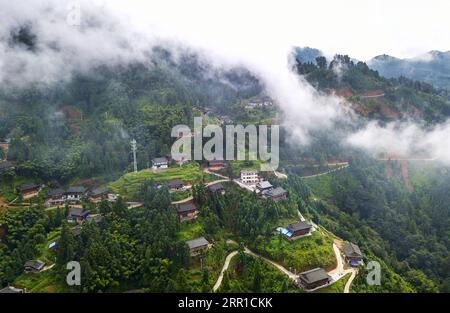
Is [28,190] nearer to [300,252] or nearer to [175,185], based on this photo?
[175,185]

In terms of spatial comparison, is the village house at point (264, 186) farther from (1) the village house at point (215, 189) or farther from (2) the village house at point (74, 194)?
(2) the village house at point (74, 194)

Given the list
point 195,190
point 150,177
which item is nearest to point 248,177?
point 195,190

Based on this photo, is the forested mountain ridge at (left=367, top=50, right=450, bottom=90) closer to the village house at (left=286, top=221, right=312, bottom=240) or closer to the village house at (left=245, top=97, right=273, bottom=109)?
the village house at (left=245, top=97, right=273, bottom=109)

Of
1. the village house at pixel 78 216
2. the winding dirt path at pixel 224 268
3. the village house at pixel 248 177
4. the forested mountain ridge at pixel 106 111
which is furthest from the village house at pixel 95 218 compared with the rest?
the village house at pixel 248 177

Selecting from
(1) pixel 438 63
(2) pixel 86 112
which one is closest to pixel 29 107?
(2) pixel 86 112

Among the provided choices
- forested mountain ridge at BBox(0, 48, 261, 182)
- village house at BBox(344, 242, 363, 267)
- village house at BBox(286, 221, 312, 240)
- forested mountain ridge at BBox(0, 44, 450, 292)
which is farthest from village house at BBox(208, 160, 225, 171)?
village house at BBox(344, 242, 363, 267)
